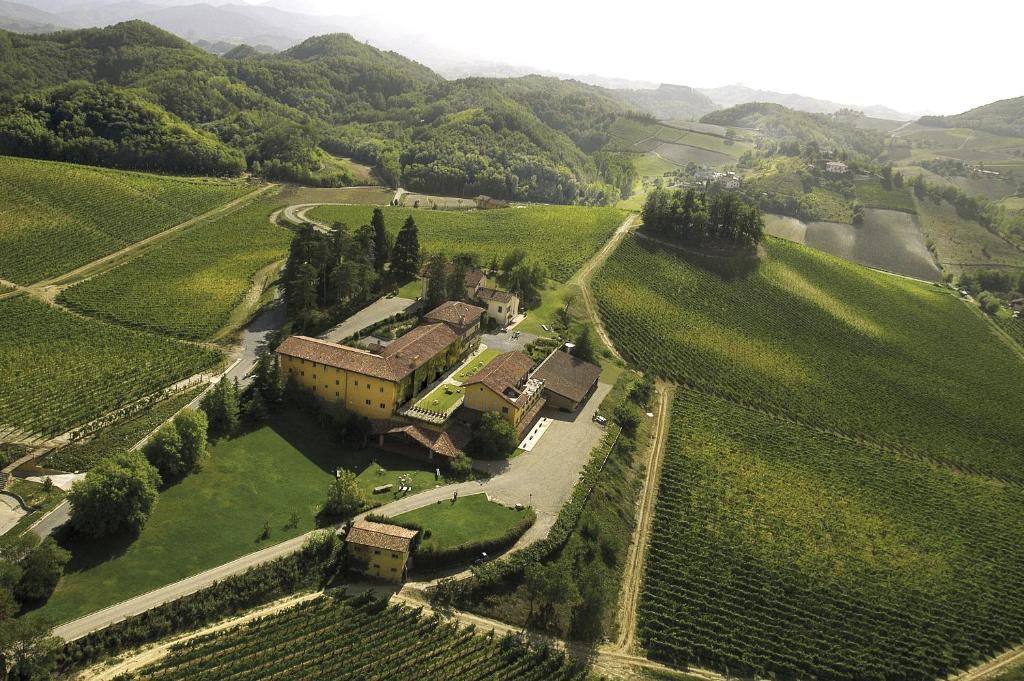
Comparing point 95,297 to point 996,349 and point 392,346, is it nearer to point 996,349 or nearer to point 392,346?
point 392,346

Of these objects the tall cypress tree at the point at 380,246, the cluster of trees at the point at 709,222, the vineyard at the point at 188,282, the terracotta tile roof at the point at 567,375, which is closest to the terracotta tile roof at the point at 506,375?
the terracotta tile roof at the point at 567,375

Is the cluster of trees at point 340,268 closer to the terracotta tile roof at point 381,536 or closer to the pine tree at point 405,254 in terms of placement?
the pine tree at point 405,254

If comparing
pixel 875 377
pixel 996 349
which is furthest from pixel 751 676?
pixel 996 349

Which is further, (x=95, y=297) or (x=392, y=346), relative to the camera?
(x=95, y=297)

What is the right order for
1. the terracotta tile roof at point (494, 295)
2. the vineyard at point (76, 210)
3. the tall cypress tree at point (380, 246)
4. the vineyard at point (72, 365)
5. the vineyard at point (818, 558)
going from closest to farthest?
the vineyard at point (818, 558), the vineyard at point (72, 365), the terracotta tile roof at point (494, 295), the vineyard at point (76, 210), the tall cypress tree at point (380, 246)

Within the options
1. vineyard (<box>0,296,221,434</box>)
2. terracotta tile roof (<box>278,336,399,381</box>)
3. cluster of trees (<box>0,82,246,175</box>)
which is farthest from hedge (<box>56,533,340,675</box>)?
cluster of trees (<box>0,82,246,175</box>)

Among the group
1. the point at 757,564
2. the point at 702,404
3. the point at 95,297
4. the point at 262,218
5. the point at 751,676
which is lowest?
the point at 751,676
